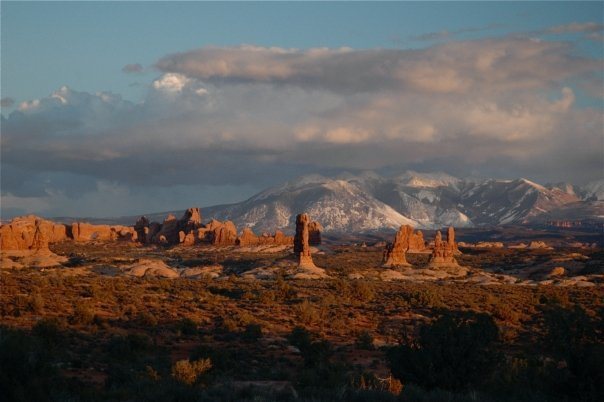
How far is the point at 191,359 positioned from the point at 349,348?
9.00 metres

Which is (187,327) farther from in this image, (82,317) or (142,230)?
(142,230)

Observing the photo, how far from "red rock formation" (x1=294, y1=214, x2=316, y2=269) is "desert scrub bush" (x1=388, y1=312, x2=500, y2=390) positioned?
5970 centimetres

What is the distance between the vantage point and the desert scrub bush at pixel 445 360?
18.5 meters

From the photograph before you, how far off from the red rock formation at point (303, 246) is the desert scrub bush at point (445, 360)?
59.7 metres

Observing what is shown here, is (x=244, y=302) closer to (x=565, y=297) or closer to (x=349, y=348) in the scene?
(x=349, y=348)

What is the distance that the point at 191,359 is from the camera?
78.2 feet

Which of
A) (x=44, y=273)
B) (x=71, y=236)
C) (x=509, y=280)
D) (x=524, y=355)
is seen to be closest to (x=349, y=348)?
(x=524, y=355)

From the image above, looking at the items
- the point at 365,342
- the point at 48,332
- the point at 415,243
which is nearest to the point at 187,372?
the point at 48,332

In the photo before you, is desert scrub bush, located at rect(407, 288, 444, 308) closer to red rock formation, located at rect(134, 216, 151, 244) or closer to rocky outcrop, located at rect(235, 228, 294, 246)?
rocky outcrop, located at rect(235, 228, 294, 246)

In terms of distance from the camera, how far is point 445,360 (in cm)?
1884

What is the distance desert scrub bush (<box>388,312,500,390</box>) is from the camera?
730 inches

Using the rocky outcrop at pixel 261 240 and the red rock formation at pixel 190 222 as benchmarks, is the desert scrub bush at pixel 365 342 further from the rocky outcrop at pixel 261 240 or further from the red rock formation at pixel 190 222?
the red rock formation at pixel 190 222

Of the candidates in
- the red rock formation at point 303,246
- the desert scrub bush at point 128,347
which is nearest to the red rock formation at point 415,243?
the red rock formation at point 303,246

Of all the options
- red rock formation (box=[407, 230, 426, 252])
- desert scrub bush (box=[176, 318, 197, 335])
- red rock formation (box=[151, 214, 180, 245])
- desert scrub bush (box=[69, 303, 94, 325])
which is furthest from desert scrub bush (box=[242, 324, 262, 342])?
red rock formation (box=[151, 214, 180, 245])
